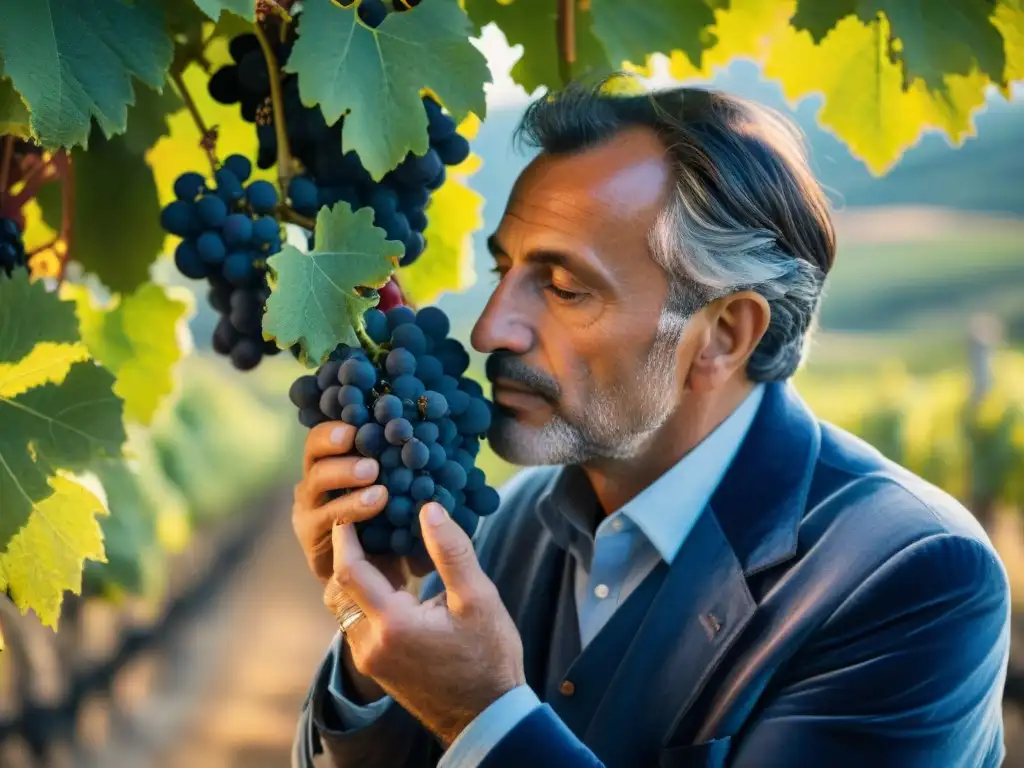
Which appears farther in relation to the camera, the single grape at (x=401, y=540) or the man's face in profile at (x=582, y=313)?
the man's face in profile at (x=582, y=313)

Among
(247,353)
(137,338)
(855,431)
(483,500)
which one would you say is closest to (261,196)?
(247,353)

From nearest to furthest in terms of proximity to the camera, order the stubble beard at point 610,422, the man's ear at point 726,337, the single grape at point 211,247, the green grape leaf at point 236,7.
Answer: the green grape leaf at point 236,7 < the single grape at point 211,247 < the stubble beard at point 610,422 < the man's ear at point 726,337

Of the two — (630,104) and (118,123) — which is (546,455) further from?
(118,123)

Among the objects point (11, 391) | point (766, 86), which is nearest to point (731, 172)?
point (766, 86)

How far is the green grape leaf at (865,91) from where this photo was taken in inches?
47.1

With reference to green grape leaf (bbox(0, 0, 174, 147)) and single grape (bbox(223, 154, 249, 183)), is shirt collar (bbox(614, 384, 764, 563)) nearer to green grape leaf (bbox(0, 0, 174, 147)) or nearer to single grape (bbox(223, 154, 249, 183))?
single grape (bbox(223, 154, 249, 183))

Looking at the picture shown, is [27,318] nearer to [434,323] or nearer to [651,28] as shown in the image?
[434,323]

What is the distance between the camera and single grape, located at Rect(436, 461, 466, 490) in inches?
39.6

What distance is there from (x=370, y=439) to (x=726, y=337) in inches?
21.6

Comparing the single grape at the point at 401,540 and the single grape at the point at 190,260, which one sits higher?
the single grape at the point at 190,260

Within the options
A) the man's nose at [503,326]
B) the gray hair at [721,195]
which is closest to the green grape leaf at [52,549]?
the man's nose at [503,326]

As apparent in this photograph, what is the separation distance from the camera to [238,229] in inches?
39.4

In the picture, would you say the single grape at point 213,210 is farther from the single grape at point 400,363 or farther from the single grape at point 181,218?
the single grape at point 400,363

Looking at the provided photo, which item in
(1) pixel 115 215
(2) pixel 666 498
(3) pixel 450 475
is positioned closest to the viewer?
(3) pixel 450 475
